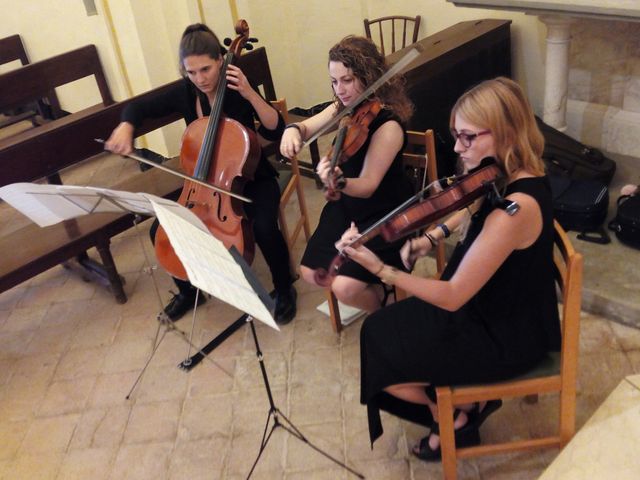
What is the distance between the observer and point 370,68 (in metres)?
1.98

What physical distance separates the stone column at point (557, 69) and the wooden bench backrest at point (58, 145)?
169 cm

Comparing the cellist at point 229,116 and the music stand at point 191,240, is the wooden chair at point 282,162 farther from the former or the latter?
the music stand at point 191,240

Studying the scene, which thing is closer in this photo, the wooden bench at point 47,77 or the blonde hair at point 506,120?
the blonde hair at point 506,120

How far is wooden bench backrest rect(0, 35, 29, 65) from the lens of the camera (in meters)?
4.80

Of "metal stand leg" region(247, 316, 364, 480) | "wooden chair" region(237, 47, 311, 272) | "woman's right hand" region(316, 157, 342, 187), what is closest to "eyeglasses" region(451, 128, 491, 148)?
"woman's right hand" region(316, 157, 342, 187)

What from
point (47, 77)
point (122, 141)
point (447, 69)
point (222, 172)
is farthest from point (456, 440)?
point (47, 77)

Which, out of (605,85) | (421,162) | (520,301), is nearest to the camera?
(520,301)

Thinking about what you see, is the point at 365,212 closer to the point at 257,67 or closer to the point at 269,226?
the point at 269,226

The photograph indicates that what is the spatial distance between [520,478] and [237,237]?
117cm

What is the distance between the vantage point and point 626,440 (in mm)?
1580

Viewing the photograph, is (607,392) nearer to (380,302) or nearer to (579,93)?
(380,302)

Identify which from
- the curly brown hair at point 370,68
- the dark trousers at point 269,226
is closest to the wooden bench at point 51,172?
the dark trousers at point 269,226

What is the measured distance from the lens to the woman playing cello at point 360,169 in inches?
78.1

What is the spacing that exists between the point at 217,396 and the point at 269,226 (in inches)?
26.4
